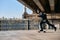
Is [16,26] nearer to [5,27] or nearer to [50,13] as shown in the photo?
[5,27]

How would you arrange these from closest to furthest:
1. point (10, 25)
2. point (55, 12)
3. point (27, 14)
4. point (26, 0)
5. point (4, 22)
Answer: point (10, 25) < point (4, 22) < point (26, 0) < point (55, 12) < point (27, 14)

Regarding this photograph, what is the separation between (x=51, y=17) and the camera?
123 ft

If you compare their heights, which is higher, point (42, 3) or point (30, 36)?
point (42, 3)

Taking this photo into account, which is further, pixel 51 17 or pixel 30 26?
pixel 51 17

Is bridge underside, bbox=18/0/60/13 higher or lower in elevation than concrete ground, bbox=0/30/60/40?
higher

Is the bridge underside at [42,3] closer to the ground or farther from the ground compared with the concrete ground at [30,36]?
farther from the ground

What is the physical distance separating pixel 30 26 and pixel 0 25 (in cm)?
329

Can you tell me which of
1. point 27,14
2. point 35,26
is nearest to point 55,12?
point 27,14

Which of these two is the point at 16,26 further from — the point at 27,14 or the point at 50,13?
the point at 27,14

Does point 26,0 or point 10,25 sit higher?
point 26,0

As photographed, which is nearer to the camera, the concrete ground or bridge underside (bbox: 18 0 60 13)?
the concrete ground

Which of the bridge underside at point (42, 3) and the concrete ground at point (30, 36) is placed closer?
the concrete ground at point (30, 36)

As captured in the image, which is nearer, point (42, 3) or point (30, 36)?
point (30, 36)

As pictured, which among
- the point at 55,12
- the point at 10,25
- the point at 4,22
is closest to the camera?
the point at 10,25
